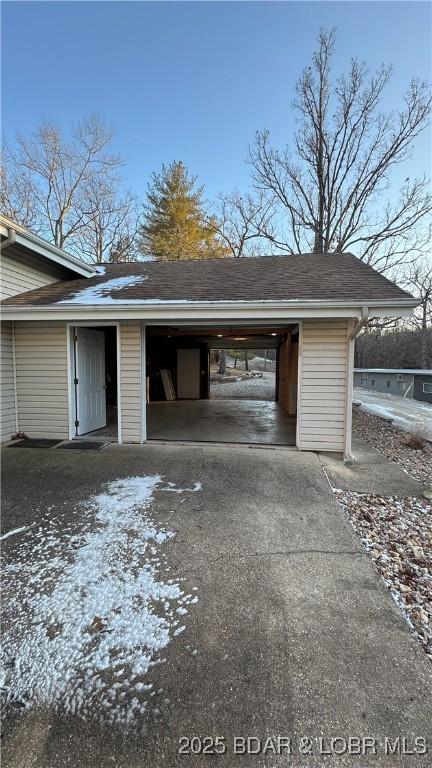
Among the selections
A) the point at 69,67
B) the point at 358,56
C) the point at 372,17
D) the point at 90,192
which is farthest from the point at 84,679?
the point at 90,192

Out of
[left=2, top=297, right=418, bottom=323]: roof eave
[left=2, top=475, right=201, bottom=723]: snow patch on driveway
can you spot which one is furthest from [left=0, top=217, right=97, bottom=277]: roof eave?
[left=2, top=475, right=201, bottom=723]: snow patch on driveway

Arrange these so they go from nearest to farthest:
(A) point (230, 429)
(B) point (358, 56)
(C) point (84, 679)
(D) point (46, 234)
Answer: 1. (C) point (84, 679)
2. (A) point (230, 429)
3. (B) point (358, 56)
4. (D) point (46, 234)

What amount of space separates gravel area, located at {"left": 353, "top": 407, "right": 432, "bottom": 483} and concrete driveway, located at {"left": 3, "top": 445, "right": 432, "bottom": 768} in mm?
2506

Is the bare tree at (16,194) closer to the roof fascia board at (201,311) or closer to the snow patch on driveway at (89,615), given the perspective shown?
the roof fascia board at (201,311)

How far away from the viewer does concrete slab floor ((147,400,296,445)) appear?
264 inches

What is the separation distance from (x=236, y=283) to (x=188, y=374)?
23.9 feet

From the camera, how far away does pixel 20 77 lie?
11.8 meters

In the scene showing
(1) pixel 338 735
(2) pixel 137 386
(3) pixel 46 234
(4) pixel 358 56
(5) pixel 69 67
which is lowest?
(1) pixel 338 735

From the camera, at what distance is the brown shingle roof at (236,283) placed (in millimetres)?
5465

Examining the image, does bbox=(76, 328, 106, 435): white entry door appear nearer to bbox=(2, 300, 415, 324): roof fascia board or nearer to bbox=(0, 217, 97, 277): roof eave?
bbox=(2, 300, 415, 324): roof fascia board

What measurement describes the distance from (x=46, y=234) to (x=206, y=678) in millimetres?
19746

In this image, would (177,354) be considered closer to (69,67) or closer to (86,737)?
(69,67)

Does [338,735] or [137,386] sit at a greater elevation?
[137,386]

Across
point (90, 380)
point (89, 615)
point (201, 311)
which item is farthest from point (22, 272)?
point (89, 615)
